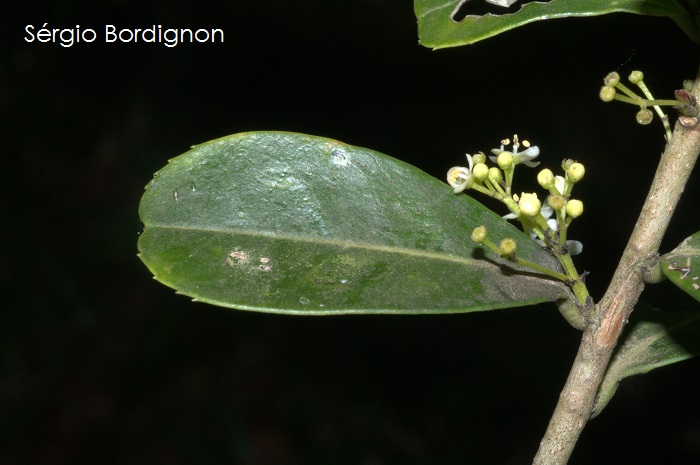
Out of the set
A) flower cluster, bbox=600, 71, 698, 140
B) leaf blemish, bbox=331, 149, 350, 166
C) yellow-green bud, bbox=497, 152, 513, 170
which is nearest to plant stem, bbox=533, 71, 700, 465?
flower cluster, bbox=600, 71, 698, 140

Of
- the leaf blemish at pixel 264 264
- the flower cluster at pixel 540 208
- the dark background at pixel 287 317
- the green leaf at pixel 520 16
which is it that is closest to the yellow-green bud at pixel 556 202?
the flower cluster at pixel 540 208

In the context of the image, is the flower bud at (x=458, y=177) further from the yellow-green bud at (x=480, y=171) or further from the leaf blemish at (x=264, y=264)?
the leaf blemish at (x=264, y=264)

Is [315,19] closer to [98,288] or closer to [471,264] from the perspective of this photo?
[98,288]

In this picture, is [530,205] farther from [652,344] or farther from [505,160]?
[652,344]

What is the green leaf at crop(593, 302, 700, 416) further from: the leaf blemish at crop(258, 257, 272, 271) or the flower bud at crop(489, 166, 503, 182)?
the leaf blemish at crop(258, 257, 272, 271)

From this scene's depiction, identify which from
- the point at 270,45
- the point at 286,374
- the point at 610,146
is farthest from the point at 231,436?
the point at 610,146

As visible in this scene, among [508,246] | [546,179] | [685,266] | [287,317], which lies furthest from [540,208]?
[287,317]

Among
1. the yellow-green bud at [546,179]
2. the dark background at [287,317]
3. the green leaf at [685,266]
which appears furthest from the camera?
the dark background at [287,317]
